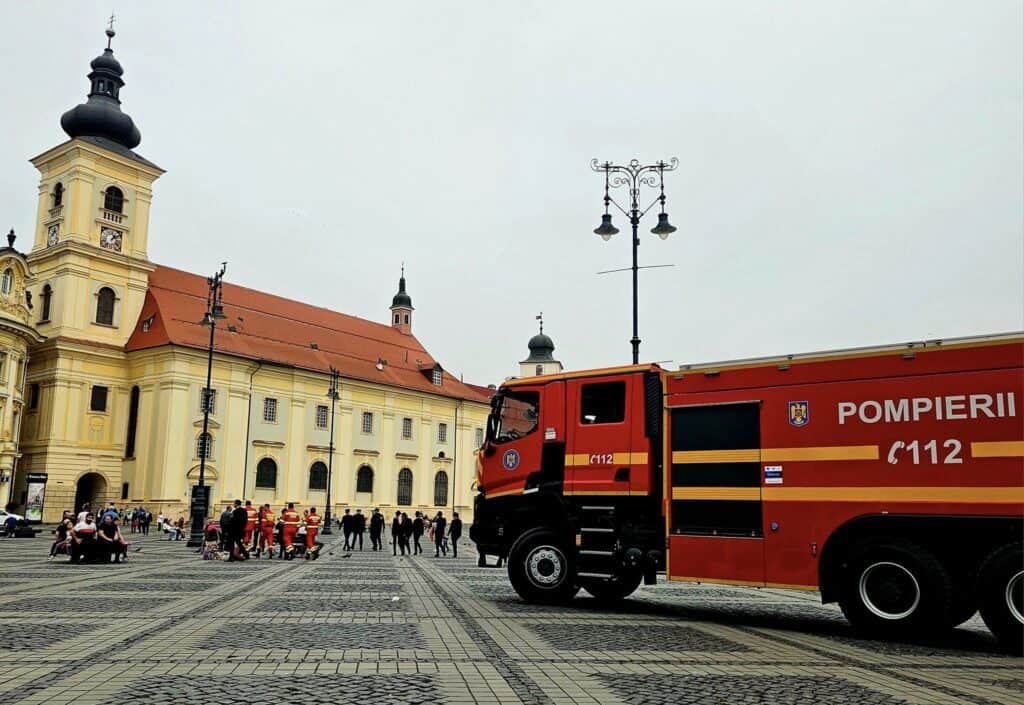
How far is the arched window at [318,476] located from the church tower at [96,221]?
625 inches

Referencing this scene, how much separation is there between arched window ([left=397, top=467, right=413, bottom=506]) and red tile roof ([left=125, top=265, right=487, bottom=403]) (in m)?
7.14

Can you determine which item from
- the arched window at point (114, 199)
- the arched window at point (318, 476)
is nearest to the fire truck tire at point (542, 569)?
the arched window at point (114, 199)

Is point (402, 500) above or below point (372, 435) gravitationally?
below

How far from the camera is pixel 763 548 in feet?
36.5

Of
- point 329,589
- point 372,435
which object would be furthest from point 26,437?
point 329,589

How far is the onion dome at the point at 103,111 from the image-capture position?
5606 centimetres

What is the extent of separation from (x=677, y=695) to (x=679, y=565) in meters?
5.18

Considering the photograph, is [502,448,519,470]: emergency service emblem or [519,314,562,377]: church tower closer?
[502,448,519,470]: emergency service emblem

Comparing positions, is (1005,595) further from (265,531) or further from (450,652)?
(265,531)

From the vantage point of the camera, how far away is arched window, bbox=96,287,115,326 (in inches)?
2208

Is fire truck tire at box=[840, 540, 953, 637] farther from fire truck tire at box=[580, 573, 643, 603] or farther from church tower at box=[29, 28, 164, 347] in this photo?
church tower at box=[29, 28, 164, 347]

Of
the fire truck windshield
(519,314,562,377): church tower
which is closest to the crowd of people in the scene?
the fire truck windshield

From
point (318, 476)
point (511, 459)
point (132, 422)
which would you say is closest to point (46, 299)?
point (132, 422)

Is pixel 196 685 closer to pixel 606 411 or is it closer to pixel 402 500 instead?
pixel 606 411
